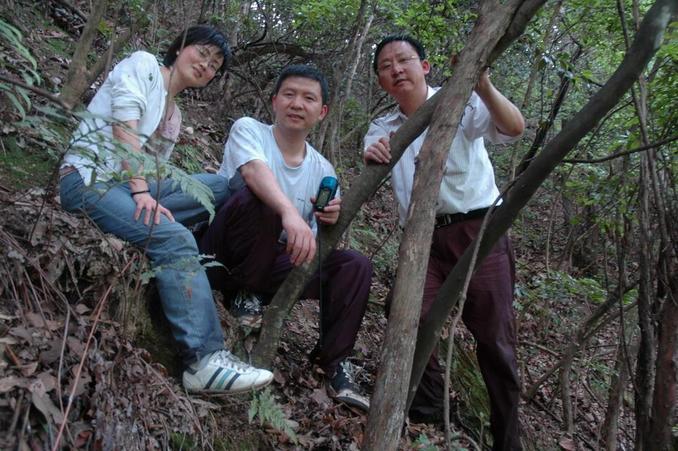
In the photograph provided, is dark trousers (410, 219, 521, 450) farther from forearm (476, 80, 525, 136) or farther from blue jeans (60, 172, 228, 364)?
blue jeans (60, 172, 228, 364)

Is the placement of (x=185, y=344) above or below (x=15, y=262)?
below

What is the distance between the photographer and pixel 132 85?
2842mm

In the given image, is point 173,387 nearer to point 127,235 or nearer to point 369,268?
point 127,235

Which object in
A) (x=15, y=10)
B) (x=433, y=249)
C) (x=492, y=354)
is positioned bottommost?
(x=492, y=354)

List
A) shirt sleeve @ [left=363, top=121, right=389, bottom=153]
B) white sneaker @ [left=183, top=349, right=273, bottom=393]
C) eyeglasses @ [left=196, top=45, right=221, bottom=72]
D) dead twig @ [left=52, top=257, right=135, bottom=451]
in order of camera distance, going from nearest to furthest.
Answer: dead twig @ [left=52, top=257, right=135, bottom=451]
white sneaker @ [left=183, top=349, right=273, bottom=393]
eyeglasses @ [left=196, top=45, right=221, bottom=72]
shirt sleeve @ [left=363, top=121, right=389, bottom=153]

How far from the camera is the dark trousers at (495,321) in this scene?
327cm

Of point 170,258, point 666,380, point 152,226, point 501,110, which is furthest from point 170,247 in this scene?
point 666,380

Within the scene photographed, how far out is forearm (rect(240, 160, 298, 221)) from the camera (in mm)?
2934

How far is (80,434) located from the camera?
192cm

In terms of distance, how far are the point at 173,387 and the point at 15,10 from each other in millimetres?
4403

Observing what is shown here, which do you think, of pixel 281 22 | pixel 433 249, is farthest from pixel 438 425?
pixel 281 22

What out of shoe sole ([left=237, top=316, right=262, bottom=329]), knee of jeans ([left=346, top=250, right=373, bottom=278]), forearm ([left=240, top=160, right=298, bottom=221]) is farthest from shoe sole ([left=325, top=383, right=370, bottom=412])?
forearm ([left=240, top=160, right=298, bottom=221])

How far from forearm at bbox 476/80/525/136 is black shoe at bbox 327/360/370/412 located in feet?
5.73

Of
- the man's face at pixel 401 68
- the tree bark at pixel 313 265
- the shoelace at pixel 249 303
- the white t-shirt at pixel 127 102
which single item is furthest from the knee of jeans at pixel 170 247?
the man's face at pixel 401 68
